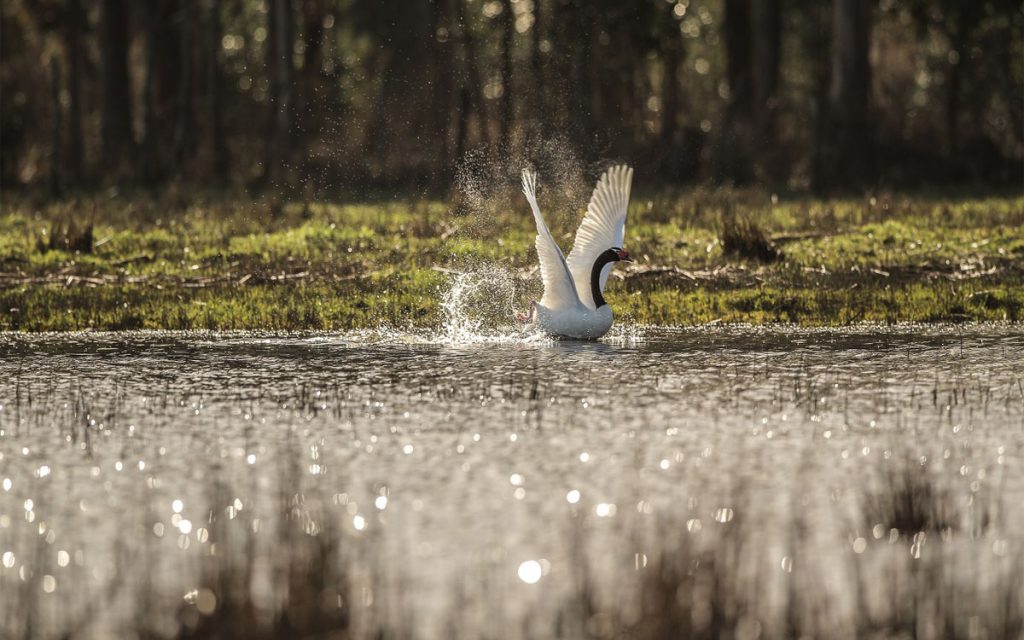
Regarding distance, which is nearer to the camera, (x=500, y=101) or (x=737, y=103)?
(x=737, y=103)

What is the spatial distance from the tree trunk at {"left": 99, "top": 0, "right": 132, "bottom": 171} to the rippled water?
2783 centimetres

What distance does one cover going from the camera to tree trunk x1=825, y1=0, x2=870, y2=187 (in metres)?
32.2

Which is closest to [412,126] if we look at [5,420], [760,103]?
[760,103]

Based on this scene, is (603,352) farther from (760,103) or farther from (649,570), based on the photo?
(760,103)

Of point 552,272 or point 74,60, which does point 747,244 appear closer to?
point 552,272

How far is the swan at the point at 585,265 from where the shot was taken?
46.2 ft

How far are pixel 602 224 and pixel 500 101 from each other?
30.0 m

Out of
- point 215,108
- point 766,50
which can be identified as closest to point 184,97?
point 215,108

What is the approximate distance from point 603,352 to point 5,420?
4.96 metres

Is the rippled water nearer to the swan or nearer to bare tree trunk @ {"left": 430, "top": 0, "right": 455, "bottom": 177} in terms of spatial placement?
the swan

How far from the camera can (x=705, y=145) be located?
3534 cm

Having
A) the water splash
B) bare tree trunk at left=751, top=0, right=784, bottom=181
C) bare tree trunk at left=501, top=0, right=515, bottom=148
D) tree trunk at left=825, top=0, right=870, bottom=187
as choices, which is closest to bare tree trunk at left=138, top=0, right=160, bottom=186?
bare tree trunk at left=501, top=0, right=515, bottom=148

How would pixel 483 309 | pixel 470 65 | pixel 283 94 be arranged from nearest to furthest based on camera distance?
pixel 483 309
pixel 283 94
pixel 470 65

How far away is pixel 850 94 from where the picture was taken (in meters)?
32.3
